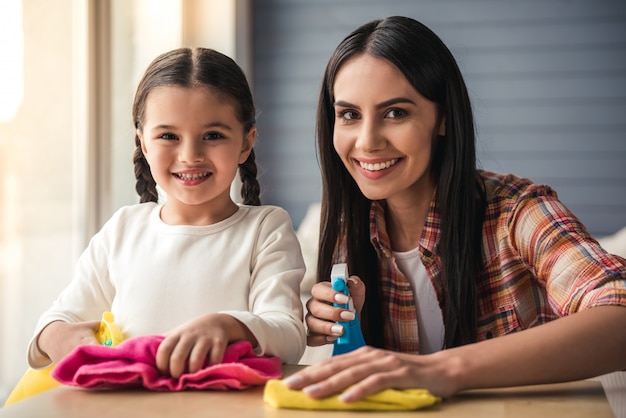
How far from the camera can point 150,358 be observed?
37.0 inches

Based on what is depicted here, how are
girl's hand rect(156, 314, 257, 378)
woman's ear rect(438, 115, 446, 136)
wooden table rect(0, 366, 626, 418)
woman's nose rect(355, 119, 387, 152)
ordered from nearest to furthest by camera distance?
wooden table rect(0, 366, 626, 418)
girl's hand rect(156, 314, 257, 378)
woman's nose rect(355, 119, 387, 152)
woman's ear rect(438, 115, 446, 136)

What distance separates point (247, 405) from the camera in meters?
0.85

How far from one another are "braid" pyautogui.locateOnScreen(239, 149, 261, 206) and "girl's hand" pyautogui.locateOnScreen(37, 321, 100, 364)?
42 cm

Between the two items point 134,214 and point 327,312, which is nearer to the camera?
point 327,312

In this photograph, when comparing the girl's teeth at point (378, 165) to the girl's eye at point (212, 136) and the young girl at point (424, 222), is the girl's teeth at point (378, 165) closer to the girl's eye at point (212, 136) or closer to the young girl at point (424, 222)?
the young girl at point (424, 222)

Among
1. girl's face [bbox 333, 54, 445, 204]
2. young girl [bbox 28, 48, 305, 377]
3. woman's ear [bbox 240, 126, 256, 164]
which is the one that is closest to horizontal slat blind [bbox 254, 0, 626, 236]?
girl's face [bbox 333, 54, 445, 204]

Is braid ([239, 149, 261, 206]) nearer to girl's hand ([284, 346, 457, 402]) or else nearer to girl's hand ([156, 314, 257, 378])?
girl's hand ([156, 314, 257, 378])

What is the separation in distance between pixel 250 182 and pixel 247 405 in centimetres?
70

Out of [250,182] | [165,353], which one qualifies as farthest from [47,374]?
[250,182]

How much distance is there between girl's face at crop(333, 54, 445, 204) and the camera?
1407 mm

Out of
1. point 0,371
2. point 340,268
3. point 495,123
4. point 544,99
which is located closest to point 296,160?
point 495,123

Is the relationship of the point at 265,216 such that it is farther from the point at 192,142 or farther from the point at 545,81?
the point at 545,81

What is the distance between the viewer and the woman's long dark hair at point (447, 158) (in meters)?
1.43

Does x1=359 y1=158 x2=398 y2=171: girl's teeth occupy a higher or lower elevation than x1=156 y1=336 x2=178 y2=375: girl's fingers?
higher
